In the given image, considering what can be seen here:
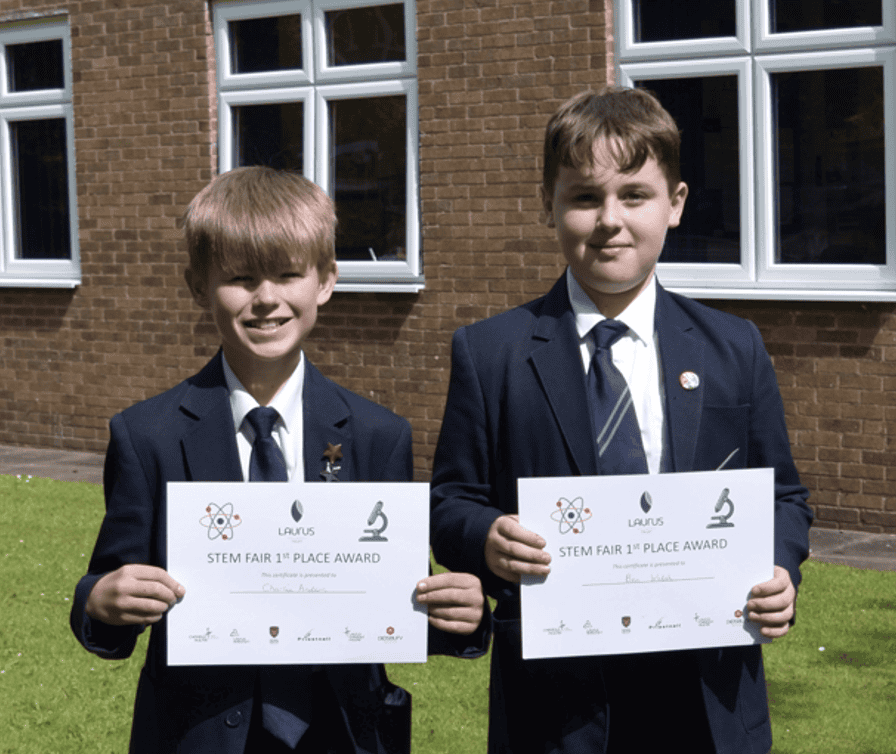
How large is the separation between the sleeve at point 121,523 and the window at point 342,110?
22.1 feet

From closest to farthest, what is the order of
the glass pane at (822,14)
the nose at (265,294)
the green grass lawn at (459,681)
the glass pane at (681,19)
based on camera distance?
the nose at (265,294)
the green grass lawn at (459,681)
the glass pane at (822,14)
the glass pane at (681,19)

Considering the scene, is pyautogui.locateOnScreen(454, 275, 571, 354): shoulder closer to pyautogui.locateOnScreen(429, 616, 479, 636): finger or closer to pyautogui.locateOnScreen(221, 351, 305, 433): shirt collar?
pyautogui.locateOnScreen(221, 351, 305, 433): shirt collar

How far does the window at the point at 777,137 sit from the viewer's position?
7.51 metres

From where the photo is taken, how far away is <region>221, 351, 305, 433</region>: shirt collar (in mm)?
2471

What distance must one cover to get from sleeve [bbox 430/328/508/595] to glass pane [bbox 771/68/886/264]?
554 cm

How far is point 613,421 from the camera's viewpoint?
2488 millimetres

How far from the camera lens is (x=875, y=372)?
7.45 m

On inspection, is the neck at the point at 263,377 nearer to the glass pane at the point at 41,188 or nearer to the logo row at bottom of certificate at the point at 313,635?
the logo row at bottom of certificate at the point at 313,635

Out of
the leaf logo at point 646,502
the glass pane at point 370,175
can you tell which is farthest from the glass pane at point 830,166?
the leaf logo at point 646,502

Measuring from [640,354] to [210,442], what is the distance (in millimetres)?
827

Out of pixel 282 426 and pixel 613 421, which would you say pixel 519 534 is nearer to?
pixel 613 421

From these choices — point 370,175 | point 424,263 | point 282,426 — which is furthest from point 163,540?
point 370,175

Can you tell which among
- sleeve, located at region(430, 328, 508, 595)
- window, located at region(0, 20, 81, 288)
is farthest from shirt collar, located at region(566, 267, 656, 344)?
window, located at region(0, 20, 81, 288)

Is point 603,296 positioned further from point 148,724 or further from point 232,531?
point 148,724
